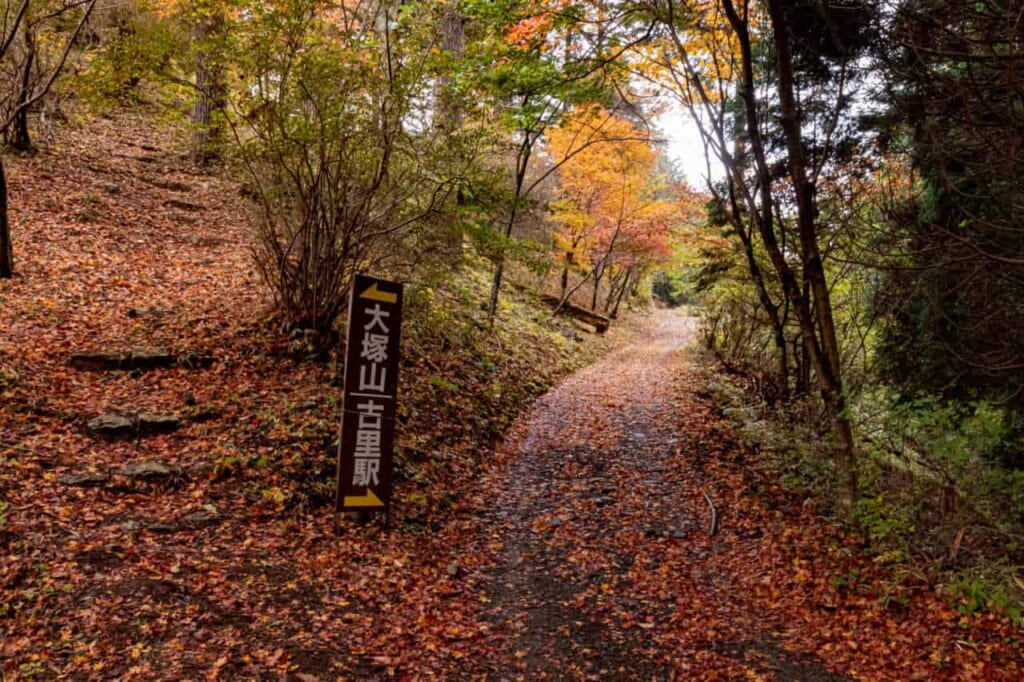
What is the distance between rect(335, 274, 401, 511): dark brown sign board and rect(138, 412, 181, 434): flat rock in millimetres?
2295

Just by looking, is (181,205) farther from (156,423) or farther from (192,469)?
(192,469)

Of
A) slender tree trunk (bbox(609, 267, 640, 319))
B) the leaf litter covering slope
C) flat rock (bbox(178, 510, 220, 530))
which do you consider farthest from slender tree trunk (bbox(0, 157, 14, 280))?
slender tree trunk (bbox(609, 267, 640, 319))

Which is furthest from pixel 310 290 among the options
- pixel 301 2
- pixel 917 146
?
pixel 917 146

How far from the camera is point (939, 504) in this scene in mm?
5914

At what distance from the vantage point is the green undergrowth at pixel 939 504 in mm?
5270

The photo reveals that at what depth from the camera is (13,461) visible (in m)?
5.68

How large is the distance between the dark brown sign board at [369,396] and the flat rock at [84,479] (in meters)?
2.30

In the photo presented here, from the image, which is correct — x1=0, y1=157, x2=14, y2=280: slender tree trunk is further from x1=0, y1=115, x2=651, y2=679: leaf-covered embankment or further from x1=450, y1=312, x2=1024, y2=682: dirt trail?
x1=450, y1=312, x2=1024, y2=682: dirt trail

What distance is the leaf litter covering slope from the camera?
4.46m

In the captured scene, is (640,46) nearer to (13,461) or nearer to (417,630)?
(417,630)

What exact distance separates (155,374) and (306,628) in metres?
4.78

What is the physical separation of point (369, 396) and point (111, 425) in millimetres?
2971

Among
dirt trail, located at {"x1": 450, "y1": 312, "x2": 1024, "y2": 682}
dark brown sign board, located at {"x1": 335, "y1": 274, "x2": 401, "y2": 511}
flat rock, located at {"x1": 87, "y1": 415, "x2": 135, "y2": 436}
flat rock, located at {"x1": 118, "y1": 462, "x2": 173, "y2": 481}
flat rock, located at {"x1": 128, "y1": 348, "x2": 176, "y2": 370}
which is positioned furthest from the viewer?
flat rock, located at {"x1": 128, "y1": 348, "x2": 176, "y2": 370}

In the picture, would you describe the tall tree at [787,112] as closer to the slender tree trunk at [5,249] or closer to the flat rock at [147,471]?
the flat rock at [147,471]
